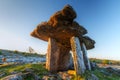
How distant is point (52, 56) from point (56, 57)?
0.57 meters

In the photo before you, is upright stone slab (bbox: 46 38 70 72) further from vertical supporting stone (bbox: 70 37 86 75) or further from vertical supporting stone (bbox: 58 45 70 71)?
vertical supporting stone (bbox: 70 37 86 75)

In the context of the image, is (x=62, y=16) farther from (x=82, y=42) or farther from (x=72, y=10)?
(x=82, y=42)

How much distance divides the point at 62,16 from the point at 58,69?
654 centimetres

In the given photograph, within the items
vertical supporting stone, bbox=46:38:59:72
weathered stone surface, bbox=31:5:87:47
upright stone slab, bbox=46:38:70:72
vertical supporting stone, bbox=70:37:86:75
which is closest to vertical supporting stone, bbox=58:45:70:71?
upright stone slab, bbox=46:38:70:72

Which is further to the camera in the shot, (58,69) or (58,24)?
(58,69)

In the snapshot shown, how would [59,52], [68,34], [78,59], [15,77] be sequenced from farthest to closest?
[59,52], [68,34], [78,59], [15,77]

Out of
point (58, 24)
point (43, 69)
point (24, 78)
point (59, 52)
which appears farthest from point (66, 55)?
point (24, 78)

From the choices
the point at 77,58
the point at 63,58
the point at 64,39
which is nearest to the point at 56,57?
the point at 63,58

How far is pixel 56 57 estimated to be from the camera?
2028 centimetres

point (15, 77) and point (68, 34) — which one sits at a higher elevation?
point (68, 34)

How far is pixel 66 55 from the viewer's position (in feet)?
70.8

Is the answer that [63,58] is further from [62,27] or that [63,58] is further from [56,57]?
[62,27]

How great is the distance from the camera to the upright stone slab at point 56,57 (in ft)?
65.2

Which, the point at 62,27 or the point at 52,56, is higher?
the point at 62,27
